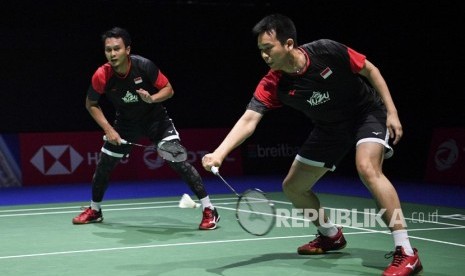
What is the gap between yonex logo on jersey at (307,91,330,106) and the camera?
5.68 metres

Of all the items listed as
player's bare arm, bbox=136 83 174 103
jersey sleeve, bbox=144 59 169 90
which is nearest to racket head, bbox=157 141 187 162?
player's bare arm, bbox=136 83 174 103

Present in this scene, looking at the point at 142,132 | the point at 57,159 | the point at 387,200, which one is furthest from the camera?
the point at 57,159

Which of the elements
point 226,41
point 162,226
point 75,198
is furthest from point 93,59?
point 162,226

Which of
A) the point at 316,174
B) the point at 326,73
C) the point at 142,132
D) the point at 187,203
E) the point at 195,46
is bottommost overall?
the point at 187,203

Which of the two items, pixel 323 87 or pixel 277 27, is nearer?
pixel 277 27

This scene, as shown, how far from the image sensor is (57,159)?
46.6 feet

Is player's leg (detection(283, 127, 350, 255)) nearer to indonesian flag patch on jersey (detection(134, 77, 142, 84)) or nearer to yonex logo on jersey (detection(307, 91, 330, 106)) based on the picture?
yonex logo on jersey (detection(307, 91, 330, 106))

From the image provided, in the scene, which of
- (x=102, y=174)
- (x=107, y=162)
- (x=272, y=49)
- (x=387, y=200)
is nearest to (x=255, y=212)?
(x=387, y=200)

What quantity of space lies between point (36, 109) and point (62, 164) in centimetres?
270

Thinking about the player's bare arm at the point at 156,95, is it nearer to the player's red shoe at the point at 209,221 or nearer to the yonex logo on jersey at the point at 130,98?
the yonex logo on jersey at the point at 130,98

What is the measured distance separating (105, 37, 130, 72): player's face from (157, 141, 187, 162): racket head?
94cm

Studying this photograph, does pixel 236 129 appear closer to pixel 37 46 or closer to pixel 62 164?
pixel 62 164

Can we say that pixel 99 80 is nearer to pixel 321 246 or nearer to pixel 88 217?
pixel 88 217

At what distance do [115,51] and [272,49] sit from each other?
2.84m
